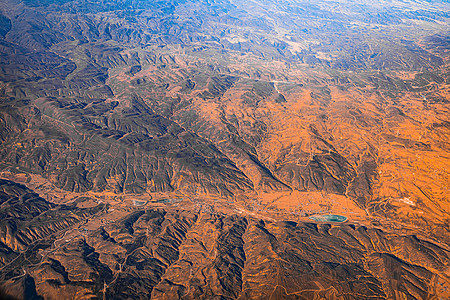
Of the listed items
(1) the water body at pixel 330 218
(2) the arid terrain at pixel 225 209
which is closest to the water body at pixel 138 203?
(2) the arid terrain at pixel 225 209

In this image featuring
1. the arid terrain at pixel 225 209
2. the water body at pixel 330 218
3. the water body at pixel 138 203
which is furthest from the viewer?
the water body at pixel 138 203

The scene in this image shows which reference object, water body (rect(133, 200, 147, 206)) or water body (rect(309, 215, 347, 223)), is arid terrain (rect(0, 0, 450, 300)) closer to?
water body (rect(133, 200, 147, 206))

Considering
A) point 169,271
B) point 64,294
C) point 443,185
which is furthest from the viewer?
point 443,185

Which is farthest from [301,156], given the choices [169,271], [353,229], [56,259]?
[56,259]

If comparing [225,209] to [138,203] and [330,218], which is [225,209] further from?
[330,218]

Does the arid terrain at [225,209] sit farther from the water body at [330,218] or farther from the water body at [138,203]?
the water body at [330,218]

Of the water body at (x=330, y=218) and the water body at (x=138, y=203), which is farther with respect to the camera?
the water body at (x=138, y=203)

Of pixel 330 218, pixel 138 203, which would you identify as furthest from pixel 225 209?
pixel 330 218

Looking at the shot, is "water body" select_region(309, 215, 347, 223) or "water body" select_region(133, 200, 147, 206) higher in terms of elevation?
"water body" select_region(309, 215, 347, 223)

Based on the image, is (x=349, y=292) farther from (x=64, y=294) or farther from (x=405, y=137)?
(x=405, y=137)

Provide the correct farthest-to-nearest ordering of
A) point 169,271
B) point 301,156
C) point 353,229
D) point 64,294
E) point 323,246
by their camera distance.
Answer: point 301,156 < point 353,229 < point 323,246 < point 169,271 < point 64,294

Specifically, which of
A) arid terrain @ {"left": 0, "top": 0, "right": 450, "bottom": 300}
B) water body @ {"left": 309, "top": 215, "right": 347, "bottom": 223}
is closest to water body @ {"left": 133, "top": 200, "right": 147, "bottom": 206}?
arid terrain @ {"left": 0, "top": 0, "right": 450, "bottom": 300}
